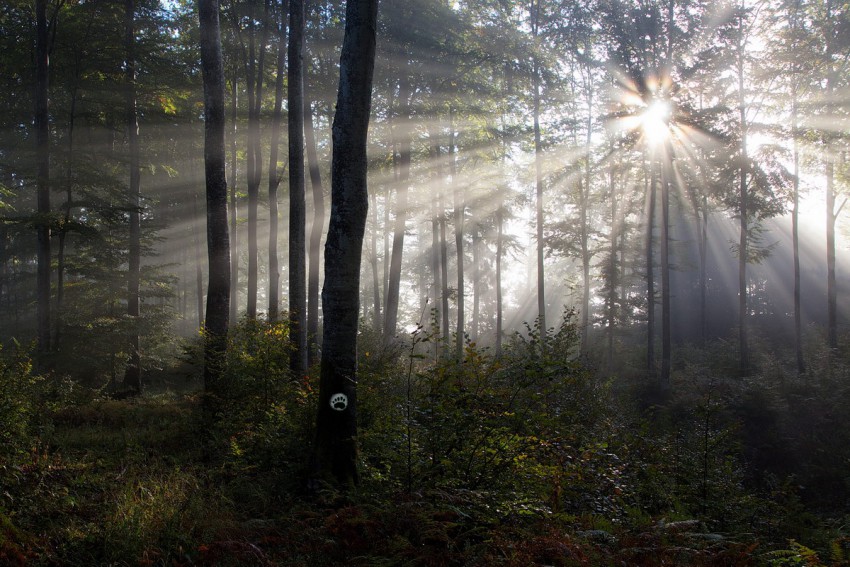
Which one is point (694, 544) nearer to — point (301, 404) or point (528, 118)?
point (301, 404)

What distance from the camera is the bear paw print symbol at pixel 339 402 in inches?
233

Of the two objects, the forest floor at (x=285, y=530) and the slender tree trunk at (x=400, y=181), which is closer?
the forest floor at (x=285, y=530)

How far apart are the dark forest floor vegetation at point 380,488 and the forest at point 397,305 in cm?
5

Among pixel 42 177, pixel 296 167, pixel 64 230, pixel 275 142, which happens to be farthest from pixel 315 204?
pixel 42 177

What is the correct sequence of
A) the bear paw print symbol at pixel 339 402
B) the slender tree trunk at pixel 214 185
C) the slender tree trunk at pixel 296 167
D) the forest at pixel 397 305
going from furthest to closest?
the slender tree trunk at pixel 296 167 < the slender tree trunk at pixel 214 185 < the bear paw print symbol at pixel 339 402 < the forest at pixel 397 305

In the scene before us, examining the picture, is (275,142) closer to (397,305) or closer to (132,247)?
(132,247)

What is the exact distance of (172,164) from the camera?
25.0 metres

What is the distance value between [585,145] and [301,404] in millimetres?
22562

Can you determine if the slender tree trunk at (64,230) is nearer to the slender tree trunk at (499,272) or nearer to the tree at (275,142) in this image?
the tree at (275,142)

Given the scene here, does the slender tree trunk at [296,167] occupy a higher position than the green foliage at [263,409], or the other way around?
the slender tree trunk at [296,167]

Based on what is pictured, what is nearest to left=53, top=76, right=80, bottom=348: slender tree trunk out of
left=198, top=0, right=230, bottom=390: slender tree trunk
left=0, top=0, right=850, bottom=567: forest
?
left=0, top=0, right=850, bottom=567: forest

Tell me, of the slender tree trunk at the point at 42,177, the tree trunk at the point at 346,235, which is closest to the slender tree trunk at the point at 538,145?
the tree trunk at the point at 346,235

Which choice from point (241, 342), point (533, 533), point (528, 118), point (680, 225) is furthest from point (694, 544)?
point (680, 225)

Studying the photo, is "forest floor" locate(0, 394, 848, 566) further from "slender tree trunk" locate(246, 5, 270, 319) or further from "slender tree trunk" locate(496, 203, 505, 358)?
"slender tree trunk" locate(496, 203, 505, 358)
